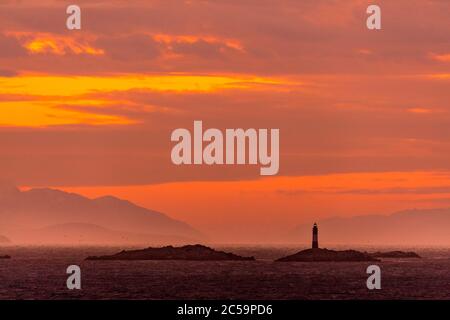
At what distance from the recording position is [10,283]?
130375mm

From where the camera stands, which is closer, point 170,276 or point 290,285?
point 290,285

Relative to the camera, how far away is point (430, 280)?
458 ft

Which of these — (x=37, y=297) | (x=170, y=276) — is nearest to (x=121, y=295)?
(x=37, y=297)

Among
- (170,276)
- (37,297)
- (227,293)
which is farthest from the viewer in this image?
(170,276)
